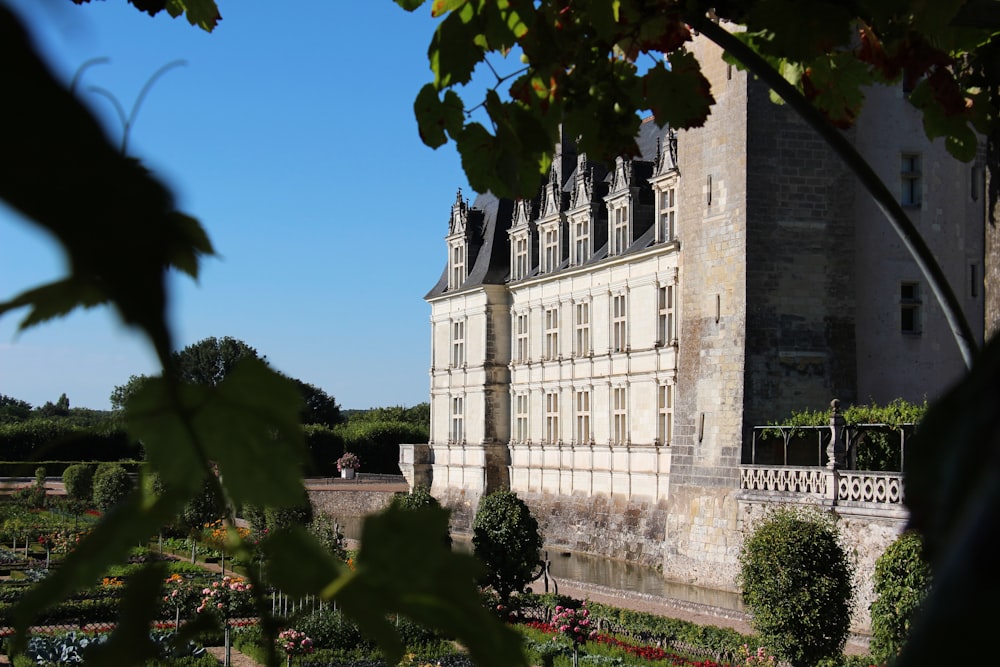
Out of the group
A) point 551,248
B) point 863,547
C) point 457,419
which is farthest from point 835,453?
point 457,419

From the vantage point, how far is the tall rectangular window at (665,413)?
84.1 ft

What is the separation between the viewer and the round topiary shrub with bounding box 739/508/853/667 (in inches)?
495

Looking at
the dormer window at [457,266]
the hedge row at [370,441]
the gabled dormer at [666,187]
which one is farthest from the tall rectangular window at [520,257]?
the hedge row at [370,441]

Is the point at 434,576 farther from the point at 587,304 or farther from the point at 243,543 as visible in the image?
the point at 587,304

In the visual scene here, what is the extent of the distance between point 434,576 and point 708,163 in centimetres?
2169

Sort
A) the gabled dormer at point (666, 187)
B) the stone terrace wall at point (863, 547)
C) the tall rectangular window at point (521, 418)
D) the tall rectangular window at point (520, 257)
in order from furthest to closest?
the tall rectangular window at point (520, 257) → the tall rectangular window at point (521, 418) → the gabled dormer at point (666, 187) → the stone terrace wall at point (863, 547)

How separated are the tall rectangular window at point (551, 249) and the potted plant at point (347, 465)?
22089mm

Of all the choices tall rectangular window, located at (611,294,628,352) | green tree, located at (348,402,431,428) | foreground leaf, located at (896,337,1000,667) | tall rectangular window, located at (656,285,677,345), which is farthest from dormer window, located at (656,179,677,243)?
green tree, located at (348,402,431,428)

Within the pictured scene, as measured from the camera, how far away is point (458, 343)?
117 ft

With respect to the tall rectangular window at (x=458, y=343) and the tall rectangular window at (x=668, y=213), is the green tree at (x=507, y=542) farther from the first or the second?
the tall rectangular window at (x=458, y=343)

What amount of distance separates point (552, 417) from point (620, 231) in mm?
5999

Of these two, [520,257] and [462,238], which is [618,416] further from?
[462,238]

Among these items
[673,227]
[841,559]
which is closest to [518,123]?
[841,559]

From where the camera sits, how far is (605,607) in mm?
16688
